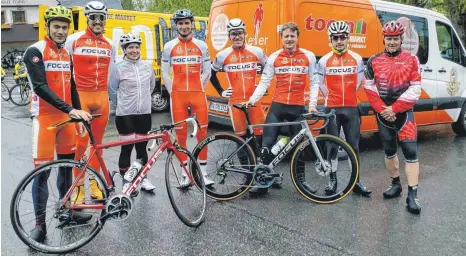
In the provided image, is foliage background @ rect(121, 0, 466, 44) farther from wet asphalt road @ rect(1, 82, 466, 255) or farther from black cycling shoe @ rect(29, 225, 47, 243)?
black cycling shoe @ rect(29, 225, 47, 243)

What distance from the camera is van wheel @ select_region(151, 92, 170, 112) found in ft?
39.5

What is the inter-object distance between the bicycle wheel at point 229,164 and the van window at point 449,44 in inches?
192

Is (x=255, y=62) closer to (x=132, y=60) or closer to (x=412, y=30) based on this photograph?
(x=132, y=60)

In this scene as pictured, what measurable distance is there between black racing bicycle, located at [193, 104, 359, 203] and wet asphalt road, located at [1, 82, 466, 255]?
16cm

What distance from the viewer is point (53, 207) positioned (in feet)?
12.3

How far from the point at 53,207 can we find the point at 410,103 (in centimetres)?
354

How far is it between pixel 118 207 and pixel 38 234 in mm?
690

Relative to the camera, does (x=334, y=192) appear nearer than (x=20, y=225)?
No

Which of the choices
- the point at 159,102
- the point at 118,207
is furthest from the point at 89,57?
the point at 159,102

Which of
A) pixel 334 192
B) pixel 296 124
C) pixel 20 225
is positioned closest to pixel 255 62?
pixel 296 124

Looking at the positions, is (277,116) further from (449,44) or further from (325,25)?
(449,44)

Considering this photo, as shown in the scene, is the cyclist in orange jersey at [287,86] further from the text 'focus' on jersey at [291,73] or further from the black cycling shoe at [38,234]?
the black cycling shoe at [38,234]

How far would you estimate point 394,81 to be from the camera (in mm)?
4738

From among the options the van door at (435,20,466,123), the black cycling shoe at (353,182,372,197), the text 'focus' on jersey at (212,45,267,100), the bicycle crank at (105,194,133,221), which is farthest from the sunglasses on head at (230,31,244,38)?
the van door at (435,20,466,123)
